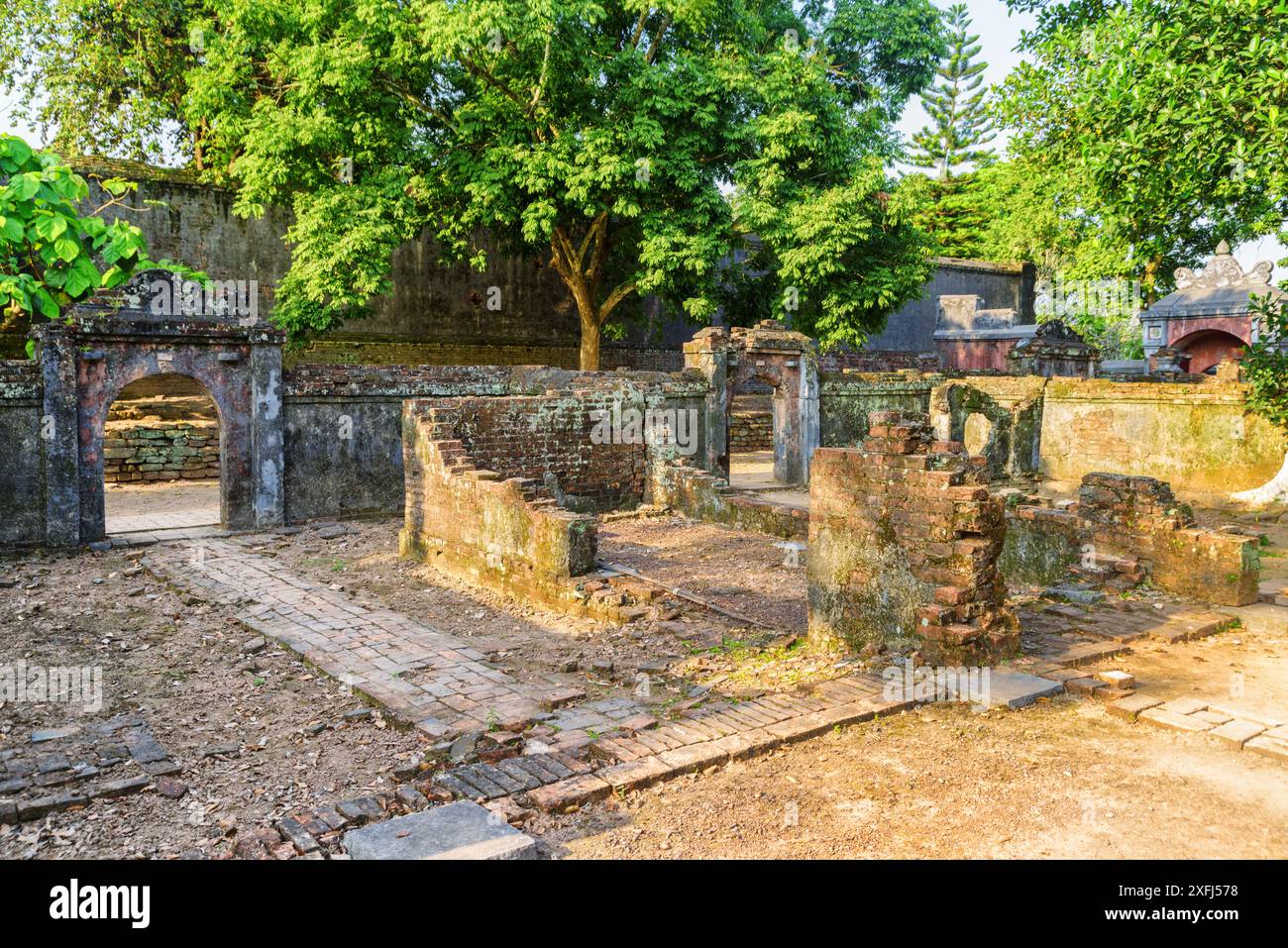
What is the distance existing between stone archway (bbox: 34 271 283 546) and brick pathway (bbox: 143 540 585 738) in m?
1.58

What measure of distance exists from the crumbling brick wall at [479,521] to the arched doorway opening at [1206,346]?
86.7ft

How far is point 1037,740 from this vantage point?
5.47 metres

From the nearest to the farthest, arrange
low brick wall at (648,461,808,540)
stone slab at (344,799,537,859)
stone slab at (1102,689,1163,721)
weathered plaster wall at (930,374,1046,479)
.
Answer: stone slab at (344,799,537,859) → stone slab at (1102,689,1163,721) → low brick wall at (648,461,808,540) → weathered plaster wall at (930,374,1046,479)

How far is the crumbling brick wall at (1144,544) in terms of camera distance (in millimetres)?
8664

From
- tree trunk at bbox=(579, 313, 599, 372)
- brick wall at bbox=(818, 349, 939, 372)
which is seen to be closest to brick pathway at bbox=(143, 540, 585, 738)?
tree trunk at bbox=(579, 313, 599, 372)

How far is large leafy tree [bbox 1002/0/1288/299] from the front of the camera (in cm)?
1116

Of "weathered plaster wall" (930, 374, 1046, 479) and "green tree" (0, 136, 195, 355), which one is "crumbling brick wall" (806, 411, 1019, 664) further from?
"weathered plaster wall" (930, 374, 1046, 479)

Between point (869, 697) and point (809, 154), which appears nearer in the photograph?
point (869, 697)

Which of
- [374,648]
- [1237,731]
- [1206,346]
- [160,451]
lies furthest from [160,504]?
[1206,346]

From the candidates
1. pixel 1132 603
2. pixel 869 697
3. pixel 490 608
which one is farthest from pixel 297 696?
pixel 1132 603

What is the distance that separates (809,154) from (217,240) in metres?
13.2

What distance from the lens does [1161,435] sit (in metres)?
18.8

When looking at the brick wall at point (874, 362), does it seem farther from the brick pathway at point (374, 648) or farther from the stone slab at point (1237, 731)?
the stone slab at point (1237, 731)
